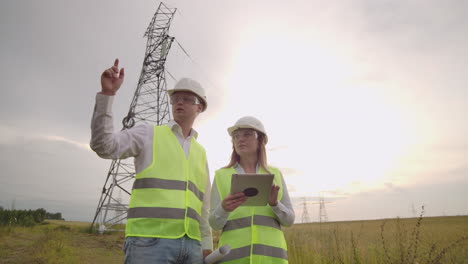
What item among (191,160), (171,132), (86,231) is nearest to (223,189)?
(191,160)

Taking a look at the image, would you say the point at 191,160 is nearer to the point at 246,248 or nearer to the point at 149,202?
the point at 149,202

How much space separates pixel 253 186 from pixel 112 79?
5.63ft

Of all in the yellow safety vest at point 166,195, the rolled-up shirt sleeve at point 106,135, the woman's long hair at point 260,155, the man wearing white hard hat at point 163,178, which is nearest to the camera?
the rolled-up shirt sleeve at point 106,135

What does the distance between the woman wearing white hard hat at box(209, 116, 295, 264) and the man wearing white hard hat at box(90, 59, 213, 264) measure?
0.84ft

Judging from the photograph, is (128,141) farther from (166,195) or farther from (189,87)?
(189,87)

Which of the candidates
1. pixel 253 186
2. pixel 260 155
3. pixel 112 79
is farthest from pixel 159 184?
pixel 260 155

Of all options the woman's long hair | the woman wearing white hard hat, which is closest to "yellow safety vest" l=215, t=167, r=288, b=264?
the woman wearing white hard hat

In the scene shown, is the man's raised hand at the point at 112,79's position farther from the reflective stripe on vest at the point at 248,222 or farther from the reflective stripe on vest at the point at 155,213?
the reflective stripe on vest at the point at 248,222

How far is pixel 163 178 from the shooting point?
2.97 m

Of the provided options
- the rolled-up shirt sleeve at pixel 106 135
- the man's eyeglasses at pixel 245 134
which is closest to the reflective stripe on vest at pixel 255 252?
the man's eyeglasses at pixel 245 134

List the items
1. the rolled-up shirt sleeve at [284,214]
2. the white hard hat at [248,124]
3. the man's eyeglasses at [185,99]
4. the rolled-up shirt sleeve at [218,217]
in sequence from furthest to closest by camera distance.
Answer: the white hard hat at [248,124] < the man's eyeglasses at [185,99] < the rolled-up shirt sleeve at [284,214] < the rolled-up shirt sleeve at [218,217]

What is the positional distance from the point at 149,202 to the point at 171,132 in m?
0.90

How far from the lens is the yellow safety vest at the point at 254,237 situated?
3.34m

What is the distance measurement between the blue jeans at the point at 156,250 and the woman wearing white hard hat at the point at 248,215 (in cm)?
62
